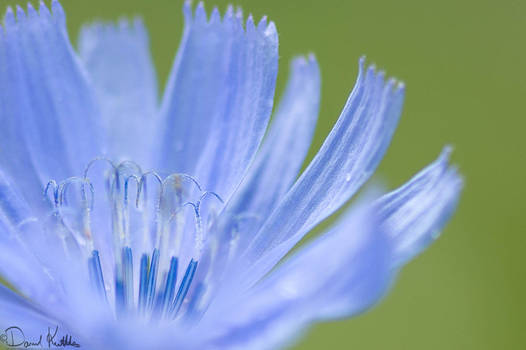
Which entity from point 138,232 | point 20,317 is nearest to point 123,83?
point 138,232

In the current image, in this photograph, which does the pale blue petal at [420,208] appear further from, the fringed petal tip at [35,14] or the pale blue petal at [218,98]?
the fringed petal tip at [35,14]

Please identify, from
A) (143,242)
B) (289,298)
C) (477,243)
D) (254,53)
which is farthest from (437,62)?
(289,298)

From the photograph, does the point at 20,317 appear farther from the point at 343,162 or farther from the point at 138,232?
the point at 343,162

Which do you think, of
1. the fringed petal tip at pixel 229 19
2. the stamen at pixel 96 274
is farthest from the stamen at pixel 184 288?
the fringed petal tip at pixel 229 19

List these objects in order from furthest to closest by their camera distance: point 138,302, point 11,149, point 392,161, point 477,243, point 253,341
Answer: point 392,161, point 477,243, point 11,149, point 138,302, point 253,341

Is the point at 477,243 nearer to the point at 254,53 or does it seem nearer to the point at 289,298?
the point at 254,53

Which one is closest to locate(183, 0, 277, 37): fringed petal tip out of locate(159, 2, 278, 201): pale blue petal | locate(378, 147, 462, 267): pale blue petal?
locate(159, 2, 278, 201): pale blue petal

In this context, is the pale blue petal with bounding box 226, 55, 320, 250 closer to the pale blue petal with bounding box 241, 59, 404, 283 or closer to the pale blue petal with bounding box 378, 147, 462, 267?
the pale blue petal with bounding box 241, 59, 404, 283
